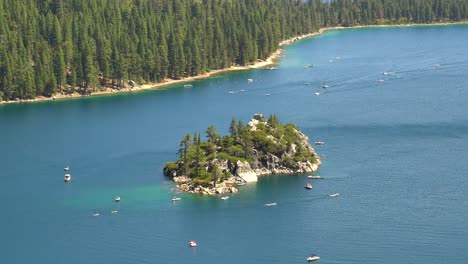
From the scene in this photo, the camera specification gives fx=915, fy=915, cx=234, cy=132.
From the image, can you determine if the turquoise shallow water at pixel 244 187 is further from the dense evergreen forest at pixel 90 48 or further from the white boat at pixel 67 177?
the dense evergreen forest at pixel 90 48

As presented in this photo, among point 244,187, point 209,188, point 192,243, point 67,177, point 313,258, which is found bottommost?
point 313,258

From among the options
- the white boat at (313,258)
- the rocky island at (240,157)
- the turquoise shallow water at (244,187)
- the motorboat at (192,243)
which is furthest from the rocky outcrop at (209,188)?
the white boat at (313,258)

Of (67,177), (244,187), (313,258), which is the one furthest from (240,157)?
(313,258)

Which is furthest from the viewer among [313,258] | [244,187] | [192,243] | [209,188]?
[244,187]

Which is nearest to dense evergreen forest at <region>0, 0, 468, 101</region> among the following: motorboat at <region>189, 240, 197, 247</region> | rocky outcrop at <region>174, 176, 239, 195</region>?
rocky outcrop at <region>174, 176, 239, 195</region>

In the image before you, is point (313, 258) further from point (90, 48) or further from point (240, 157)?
point (90, 48)

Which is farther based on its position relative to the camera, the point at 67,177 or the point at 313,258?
the point at 67,177

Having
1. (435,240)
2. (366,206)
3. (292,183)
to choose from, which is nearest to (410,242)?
(435,240)
